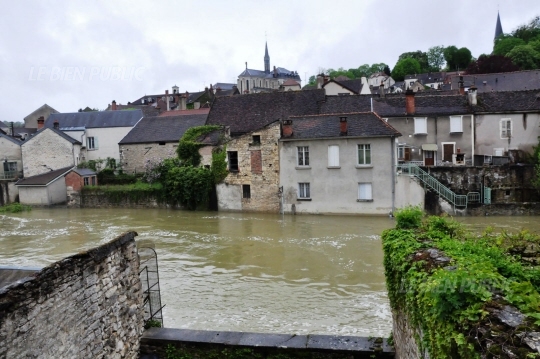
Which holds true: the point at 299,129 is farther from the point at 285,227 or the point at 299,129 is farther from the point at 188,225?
the point at 188,225

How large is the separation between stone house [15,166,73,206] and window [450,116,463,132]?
28432 millimetres

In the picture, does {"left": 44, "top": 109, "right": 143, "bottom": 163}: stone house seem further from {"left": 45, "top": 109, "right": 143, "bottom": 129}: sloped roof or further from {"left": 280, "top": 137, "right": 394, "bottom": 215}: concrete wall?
{"left": 280, "top": 137, "right": 394, "bottom": 215}: concrete wall

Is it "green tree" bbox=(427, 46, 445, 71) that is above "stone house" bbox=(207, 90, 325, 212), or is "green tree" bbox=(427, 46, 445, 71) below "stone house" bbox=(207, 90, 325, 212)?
above

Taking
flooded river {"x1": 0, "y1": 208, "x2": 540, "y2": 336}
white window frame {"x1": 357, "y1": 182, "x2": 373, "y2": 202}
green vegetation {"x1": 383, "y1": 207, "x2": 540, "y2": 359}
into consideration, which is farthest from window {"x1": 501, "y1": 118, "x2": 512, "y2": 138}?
green vegetation {"x1": 383, "y1": 207, "x2": 540, "y2": 359}

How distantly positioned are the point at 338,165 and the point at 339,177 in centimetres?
71

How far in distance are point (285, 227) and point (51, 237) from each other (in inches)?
470

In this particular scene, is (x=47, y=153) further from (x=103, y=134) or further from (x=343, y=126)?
(x=343, y=126)

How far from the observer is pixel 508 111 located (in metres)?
31.3

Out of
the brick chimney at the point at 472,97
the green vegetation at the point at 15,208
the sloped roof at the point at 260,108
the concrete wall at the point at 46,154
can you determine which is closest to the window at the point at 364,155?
the sloped roof at the point at 260,108

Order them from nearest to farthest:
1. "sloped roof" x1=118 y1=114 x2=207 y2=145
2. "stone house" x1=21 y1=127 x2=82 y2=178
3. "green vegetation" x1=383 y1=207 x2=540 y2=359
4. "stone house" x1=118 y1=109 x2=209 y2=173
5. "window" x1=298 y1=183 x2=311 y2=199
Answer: "green vegetation" x1=383 y1=207 x2=540 y2=359, "window" x1=298 y1=183 x2=311 y2=199, "stone house" x1=118 y1=109 x2=209 y2=173, "sloped roof" x1=118 y1=114 x2=207 y2=145, "stone house" x1=21 y1=127 x2=82 y2=178

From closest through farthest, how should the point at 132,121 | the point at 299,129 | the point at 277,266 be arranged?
1. the point at 277,266
2. the point at 299,129
3. the point at 132,121

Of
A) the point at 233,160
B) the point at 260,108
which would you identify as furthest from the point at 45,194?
the point at 260,108

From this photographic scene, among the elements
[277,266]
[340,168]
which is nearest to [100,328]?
[277,266]

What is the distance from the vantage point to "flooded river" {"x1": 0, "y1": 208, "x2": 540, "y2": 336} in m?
12.3
